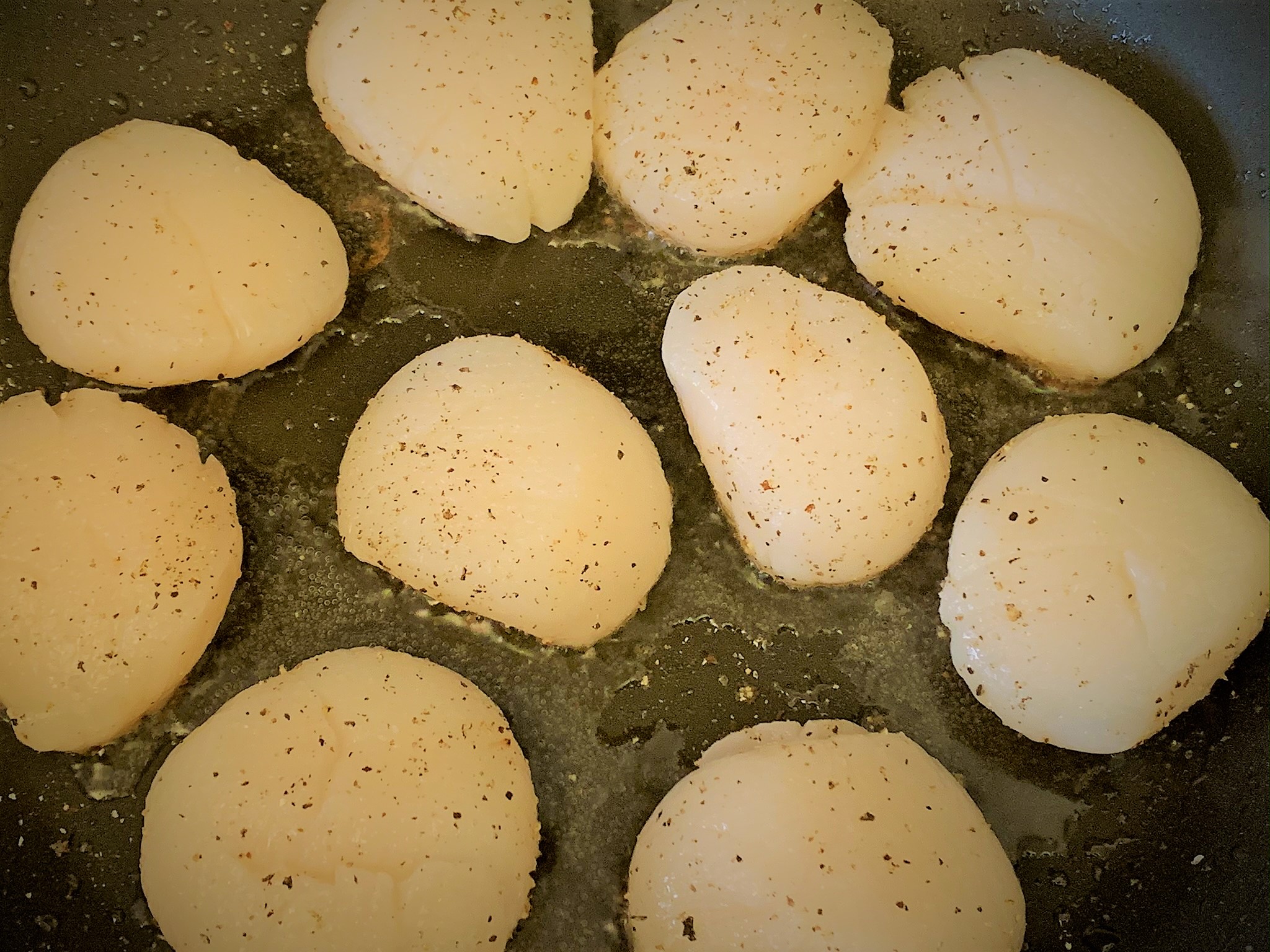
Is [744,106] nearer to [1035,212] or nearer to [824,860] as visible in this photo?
[1035,212]

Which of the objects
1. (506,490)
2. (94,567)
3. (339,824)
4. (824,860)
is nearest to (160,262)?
(94,567)

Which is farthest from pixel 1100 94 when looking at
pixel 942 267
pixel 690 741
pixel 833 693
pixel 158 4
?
pixel 158 4

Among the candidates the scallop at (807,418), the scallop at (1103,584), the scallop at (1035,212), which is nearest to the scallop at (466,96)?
the scallop at (807,418)

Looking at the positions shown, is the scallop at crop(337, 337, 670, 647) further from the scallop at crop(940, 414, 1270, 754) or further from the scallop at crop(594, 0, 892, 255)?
the scallop at crop(940, 414, 1270, 754)

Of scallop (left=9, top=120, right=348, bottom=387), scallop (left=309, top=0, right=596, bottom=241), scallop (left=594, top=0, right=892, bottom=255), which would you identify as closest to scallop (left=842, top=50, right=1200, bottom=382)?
scallop (left=594, top=0, right=892, bottom=255)

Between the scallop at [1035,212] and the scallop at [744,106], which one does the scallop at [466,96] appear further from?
the scallop at [1035,212]
